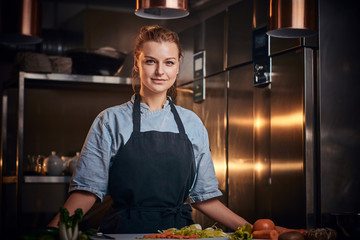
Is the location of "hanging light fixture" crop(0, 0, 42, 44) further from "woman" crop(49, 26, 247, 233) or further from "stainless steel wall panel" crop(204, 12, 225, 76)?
"stainless steel wall panel" crop(204, 12, 225, 76)

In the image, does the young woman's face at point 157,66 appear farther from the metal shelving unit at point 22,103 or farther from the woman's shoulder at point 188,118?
the metal shelving unit at point 22,103

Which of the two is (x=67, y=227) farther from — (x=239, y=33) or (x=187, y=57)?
(x=187, y=57)

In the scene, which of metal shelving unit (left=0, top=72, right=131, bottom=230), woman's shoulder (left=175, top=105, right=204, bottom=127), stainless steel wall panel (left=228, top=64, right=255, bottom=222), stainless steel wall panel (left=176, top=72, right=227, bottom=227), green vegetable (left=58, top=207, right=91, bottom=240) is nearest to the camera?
green vegetable (left=58, top=207, right=91, bottom=240)

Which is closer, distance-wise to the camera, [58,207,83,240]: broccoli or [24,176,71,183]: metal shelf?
[58,207,83,240]: broccoli

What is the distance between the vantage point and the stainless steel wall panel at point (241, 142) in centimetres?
298

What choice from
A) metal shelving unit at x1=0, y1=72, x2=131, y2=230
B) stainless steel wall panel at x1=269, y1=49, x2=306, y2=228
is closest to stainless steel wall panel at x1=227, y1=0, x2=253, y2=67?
stainless steel wall panel at x1=269, y1=49, x2=306, y2=228

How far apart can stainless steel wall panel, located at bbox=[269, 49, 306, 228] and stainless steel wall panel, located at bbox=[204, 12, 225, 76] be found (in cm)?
64

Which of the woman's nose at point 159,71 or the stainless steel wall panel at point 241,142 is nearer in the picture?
the woman's nose at point 159,71

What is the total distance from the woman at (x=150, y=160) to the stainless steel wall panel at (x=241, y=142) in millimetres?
698

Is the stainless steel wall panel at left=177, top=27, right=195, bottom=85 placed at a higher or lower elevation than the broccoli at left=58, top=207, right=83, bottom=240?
higher

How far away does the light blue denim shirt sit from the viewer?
211 cm

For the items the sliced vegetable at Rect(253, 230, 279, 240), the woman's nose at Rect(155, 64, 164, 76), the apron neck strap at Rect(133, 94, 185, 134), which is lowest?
the sliced vegetable at Rect(253, 230, 279, 240)

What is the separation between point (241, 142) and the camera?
3.08m

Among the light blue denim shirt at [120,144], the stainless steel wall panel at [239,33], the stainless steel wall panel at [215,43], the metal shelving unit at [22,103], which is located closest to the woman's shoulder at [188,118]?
the light blue denim shirt at [120,144]
